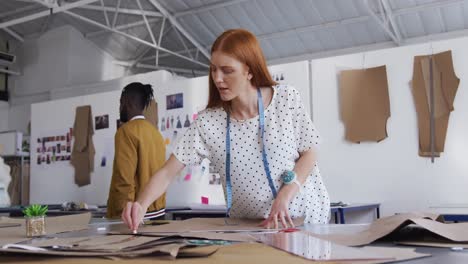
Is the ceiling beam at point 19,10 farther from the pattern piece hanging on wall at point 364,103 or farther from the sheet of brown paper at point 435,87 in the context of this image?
the sheet of brown paper at point 435,87

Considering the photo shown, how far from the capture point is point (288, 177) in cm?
131

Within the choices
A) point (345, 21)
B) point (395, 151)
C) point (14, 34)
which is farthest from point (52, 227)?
point (14, 34)

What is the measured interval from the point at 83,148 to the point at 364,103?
2537 mm

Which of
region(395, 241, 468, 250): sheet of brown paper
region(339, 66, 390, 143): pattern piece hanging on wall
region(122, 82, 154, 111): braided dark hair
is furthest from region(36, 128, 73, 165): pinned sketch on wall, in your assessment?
region(395, 241, 468, 250): sheet of brown paper

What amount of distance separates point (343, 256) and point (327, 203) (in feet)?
2.81

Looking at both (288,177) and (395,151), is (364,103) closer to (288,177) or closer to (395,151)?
(395,151)

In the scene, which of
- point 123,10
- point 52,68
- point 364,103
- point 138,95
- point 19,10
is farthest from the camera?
point 52,68

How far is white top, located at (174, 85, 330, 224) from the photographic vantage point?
1.38 metres

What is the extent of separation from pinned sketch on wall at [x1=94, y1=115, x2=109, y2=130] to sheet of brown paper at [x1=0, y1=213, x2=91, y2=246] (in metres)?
2.68

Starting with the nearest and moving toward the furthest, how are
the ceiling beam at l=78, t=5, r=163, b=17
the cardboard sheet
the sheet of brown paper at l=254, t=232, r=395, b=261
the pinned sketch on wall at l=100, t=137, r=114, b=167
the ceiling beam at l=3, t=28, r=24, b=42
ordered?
the sheet of brown paper at l=254, t=232, r=395, b=261
the cardboard sheet
the pinned sketch on wall at l=100, t=137, r=114, b=167
the ceiling beam at l=78, t=5, r=163, b=17
the ceiling beam at l=3, t=28, r=24, b=42

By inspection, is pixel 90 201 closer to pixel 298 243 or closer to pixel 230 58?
pixel 230 58

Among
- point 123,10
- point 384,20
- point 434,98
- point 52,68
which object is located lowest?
point 434,98

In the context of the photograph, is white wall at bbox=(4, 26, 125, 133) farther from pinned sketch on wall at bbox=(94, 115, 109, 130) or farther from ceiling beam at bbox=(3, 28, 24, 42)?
pinned sketch on wall at bbox=(94, 115, 109, 130)

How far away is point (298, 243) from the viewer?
828 mm
